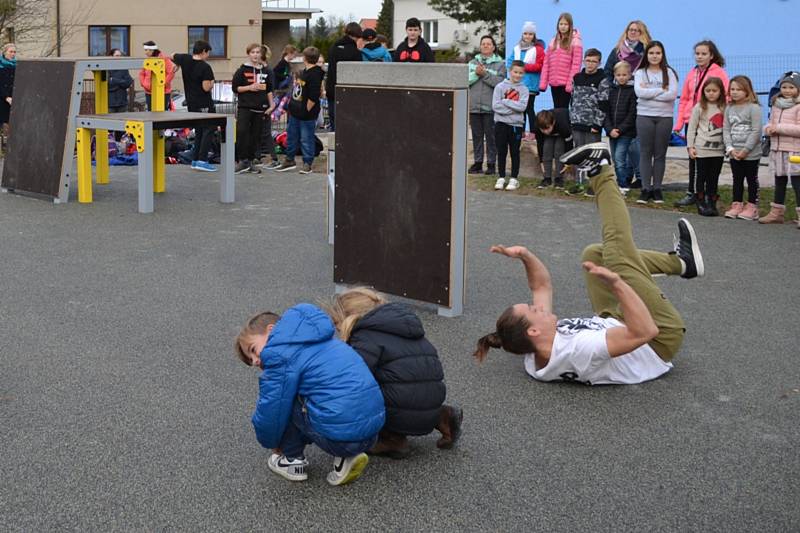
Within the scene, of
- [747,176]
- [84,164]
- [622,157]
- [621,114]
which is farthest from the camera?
[622,157]

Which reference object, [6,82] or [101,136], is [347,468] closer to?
[101,136]

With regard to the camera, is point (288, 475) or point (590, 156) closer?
point (288, 475)

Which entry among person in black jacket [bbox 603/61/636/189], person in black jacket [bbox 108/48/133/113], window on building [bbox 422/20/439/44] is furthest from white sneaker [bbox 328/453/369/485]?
window on building [bbox 422/20/439/44]

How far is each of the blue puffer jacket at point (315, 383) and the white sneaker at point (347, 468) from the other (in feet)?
0.42

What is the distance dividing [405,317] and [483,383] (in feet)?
4.13

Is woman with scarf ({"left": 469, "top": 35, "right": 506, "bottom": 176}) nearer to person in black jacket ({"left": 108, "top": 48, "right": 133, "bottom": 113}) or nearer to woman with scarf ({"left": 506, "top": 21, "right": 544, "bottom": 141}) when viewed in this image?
woman with scarf ({"left": 506, "top": 21, "right": 544, "bottom": 141})

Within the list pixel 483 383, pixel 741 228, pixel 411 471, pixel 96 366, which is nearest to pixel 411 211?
pixel 483 383

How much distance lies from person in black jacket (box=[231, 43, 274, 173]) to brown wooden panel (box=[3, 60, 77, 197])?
3.21 meters

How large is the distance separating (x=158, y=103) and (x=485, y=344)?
856cm

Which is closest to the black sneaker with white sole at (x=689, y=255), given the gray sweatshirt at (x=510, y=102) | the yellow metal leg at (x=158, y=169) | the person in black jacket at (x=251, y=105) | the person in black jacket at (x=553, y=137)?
the person in black jacket at (x=553, y=137)

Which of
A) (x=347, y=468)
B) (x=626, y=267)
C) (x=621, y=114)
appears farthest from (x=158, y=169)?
(x=347, y=468)

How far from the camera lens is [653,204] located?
38.5 ft

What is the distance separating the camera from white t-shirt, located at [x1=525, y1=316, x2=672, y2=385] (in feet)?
17.7

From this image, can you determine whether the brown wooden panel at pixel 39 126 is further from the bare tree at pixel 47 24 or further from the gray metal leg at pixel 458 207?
the bare tree at pixel 47 24
